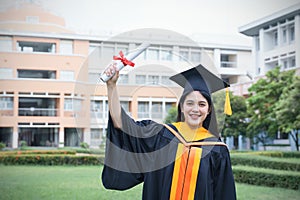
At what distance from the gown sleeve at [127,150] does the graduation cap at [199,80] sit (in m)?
0.27

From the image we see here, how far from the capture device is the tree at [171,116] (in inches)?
97.4

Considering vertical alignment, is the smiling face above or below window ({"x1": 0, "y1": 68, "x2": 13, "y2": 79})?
below

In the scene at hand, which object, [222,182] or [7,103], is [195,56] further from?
[7,103]

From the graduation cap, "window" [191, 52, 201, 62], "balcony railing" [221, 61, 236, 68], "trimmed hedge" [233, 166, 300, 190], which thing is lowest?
"trimmed hedge" [233, 166, 300, 190]

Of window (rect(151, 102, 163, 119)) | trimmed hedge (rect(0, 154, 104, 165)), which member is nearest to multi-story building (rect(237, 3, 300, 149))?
trimmed hedge (rect(0, 154, 104, 165))

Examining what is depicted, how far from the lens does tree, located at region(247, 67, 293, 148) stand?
1437 cm

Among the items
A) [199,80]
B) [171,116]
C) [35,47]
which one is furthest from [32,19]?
[199,80]

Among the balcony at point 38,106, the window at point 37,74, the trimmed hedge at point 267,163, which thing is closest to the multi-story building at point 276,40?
the trimmed hedge at point 267,163

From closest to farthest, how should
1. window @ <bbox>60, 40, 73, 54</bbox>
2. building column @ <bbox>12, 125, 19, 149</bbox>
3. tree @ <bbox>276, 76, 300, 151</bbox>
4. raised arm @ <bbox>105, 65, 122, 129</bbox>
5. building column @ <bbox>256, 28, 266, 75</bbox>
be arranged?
1. raised arm @ <bbox>105, 65, 122, 129</bbox>
2. tree @ <bbox>276, 76, 300, 151</bbox>
3. building column @ <bbox>256, 28, 266, 75</bbox>
4. building column @ <bbox>12, 125, 19, 149</bbox>
5. window @ <bbox>60, 40, 73, 54</bbox>

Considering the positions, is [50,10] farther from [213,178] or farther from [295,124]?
[213,178]

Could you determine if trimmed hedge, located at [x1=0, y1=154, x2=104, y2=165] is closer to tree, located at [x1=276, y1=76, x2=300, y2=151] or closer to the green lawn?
the green lawn

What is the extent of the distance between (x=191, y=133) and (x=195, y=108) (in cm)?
15

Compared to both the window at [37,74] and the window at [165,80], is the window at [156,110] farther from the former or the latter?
the window at [37,74]

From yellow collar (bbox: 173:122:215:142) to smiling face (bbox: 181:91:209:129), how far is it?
0.15 feet
